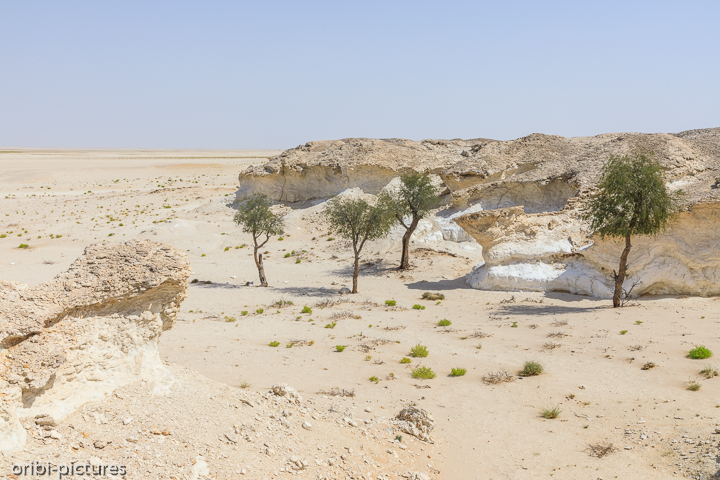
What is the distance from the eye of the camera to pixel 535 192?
35031 mm

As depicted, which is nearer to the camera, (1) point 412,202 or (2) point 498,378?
(2) point 498,378

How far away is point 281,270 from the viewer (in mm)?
35625

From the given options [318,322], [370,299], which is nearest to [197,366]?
[318,322]

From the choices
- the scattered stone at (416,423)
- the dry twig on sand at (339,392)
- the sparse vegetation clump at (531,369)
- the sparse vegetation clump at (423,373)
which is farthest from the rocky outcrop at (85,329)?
the sparse vegetation clump at (531,369)

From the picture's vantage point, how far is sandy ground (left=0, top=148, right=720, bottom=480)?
10297 mm

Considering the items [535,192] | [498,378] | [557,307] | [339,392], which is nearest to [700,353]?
[498,378]

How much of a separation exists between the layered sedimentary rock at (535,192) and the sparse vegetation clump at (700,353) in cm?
976

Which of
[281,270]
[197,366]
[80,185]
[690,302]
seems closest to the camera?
[197,366]

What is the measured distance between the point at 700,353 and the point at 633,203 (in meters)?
8.40

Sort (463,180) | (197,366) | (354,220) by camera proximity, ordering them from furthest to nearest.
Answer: (463,180) < (354,220) < (197,366)

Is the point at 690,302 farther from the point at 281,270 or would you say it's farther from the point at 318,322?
the point at 281,270

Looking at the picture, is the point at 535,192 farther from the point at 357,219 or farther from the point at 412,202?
the point at 357,219

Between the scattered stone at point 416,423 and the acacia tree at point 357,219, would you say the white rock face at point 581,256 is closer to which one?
the acacia tree at point 357,219

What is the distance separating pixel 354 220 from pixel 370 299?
4.82 meters
